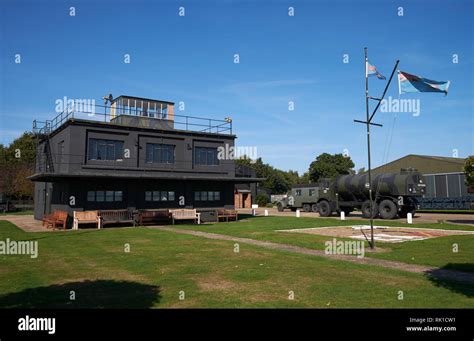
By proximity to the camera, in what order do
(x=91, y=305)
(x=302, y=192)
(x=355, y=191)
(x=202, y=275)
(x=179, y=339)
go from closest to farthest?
(x=179, y=339) < (x=91, y=305) < (x=202, y=275) < (x=355, y=191) < (x=302, y=192)

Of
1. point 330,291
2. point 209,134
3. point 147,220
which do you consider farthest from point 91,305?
point 209,134

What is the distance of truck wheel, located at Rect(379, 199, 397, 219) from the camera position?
28378mm

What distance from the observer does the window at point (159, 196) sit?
28625 mm

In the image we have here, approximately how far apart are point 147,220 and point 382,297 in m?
21.7

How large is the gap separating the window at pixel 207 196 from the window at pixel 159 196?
215cm

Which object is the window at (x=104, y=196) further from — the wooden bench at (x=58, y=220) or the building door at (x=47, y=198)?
the building door at (x=47, y=198)

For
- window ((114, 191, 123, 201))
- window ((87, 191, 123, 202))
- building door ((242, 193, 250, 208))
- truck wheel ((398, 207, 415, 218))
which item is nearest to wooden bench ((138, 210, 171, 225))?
window ((114, 191, 123, 201))

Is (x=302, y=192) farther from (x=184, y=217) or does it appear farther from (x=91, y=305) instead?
(x=91, y=305)

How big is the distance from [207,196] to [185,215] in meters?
3.43

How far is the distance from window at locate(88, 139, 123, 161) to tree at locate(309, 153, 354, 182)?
5934 cm

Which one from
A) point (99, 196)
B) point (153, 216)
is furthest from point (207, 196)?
point (99, 196)

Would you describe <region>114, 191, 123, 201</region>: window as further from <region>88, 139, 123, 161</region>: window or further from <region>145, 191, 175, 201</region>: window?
<region>88, 139, 123, 161</region>: window

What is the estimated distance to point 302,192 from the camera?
1766 inches

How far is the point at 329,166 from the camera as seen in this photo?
8056 centimetres
